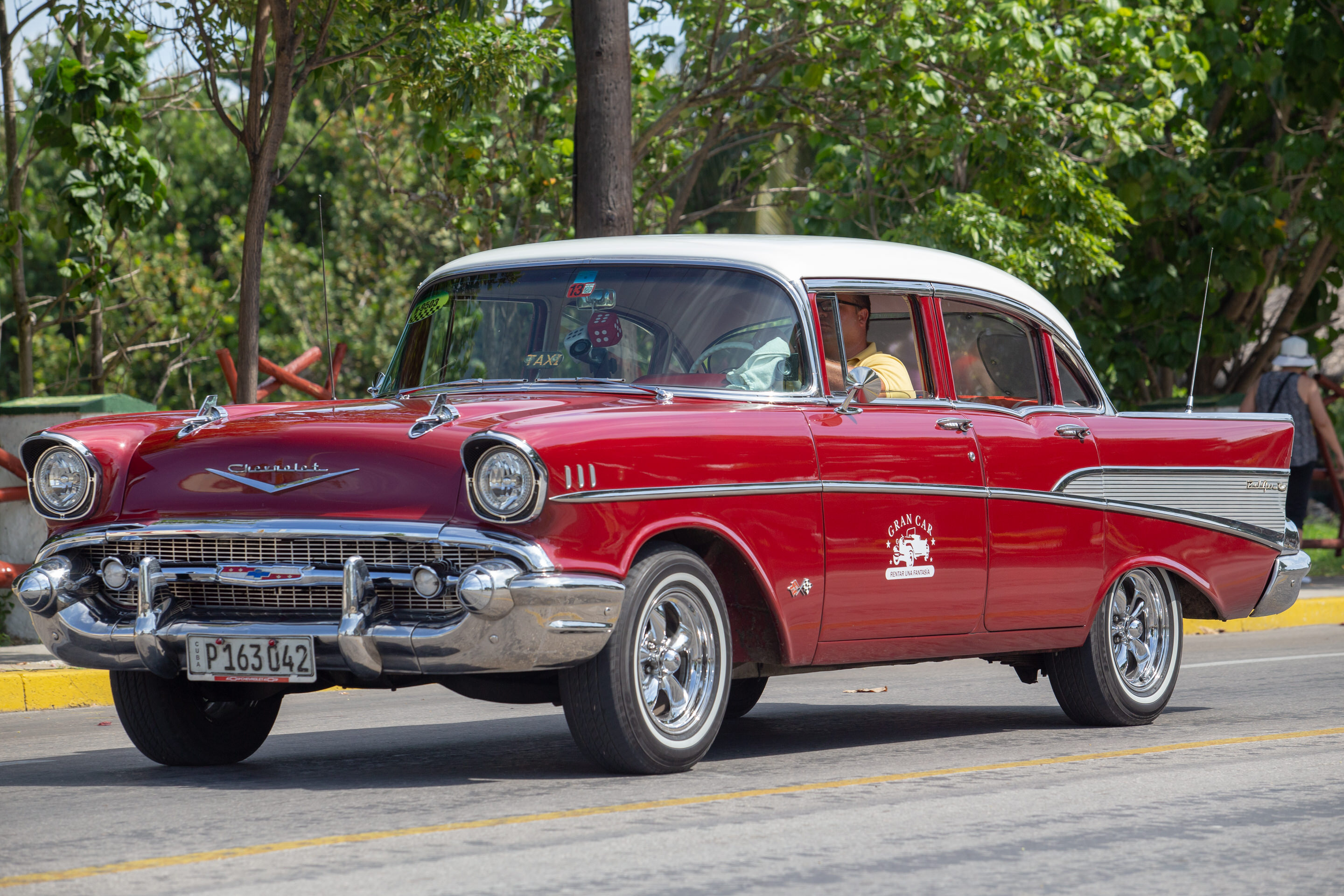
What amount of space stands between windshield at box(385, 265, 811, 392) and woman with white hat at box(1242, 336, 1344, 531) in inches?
355

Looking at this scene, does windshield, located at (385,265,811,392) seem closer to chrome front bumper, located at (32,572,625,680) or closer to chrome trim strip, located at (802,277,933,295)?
chrome trim strip, located at (802,277,933,295)

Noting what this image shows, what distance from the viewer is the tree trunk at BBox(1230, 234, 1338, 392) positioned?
20.2 m

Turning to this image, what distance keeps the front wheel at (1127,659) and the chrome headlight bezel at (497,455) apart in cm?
316

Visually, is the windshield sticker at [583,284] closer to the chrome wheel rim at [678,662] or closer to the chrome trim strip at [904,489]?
the chrome trim strip at [904,489]

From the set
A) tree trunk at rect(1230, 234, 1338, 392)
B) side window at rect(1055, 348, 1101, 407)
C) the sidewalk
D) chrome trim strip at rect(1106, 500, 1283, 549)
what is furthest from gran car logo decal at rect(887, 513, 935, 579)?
tree trunk at rect(1230, 234, 1338, 392)

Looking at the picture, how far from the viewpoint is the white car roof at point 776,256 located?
6660 millimetres

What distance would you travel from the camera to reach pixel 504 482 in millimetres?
5375

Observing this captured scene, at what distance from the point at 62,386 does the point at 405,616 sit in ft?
37.0

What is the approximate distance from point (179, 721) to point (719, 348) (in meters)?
2.37

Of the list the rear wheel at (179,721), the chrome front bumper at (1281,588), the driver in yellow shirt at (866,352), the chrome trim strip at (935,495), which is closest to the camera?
the chrome trim strip at (935,495)

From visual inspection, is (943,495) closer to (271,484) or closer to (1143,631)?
(1143,631)

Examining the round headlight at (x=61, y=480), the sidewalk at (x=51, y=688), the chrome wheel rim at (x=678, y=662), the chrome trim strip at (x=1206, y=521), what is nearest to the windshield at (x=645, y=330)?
the chrome wheel rim at (x=678, y=662)

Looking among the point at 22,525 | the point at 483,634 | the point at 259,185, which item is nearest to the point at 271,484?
the point at 483,634

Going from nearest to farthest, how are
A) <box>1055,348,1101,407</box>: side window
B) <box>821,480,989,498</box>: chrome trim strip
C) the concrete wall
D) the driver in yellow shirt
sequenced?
<box>821,480,989,498</box>: chrome trim strip < the driver in yellow shirt < <box>1055,348,1101,407</box>: side window < the concrete wall
